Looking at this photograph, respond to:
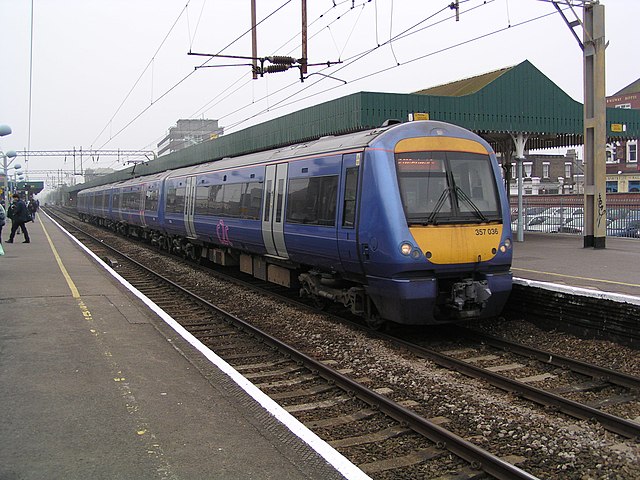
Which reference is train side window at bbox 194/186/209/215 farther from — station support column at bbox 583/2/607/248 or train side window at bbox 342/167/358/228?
station support column at bbox 583/2/607/248

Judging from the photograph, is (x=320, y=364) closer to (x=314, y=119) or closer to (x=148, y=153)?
(x=314, y=119)

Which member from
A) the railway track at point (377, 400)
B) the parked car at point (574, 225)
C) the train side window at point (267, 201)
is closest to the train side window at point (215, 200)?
the train side window at point (267, 201)

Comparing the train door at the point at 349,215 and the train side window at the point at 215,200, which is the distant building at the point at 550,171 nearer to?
the train side window at the point at 215,200

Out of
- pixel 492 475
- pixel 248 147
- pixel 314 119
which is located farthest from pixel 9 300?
pixel 248 147

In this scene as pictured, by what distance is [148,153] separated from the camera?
64.5 metres

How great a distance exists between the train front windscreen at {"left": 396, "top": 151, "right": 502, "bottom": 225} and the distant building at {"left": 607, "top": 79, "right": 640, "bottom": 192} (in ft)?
149

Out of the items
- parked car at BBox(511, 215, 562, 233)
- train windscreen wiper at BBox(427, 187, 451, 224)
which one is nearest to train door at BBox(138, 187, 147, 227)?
parked car at BBox(511, 215, 562, 233)

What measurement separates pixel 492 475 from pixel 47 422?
11.1 ft

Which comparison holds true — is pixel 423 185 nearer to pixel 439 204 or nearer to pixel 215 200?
pixel 439 204

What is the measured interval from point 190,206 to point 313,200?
8.27m

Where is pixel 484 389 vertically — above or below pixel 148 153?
below

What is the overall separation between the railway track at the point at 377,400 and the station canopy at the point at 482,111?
24.4 ft

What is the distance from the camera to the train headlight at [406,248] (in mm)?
7684

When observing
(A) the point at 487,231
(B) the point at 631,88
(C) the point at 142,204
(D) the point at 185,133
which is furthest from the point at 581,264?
(D) the point at 185,133
